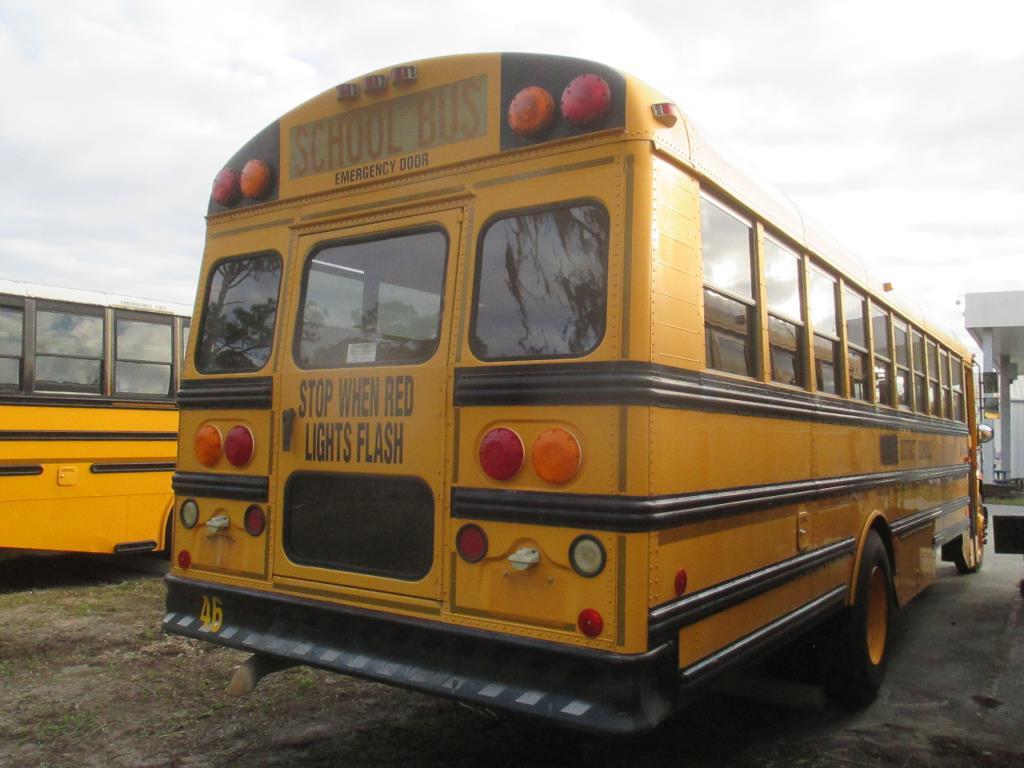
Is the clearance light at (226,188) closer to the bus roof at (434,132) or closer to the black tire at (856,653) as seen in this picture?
the bus roof at (434,132)

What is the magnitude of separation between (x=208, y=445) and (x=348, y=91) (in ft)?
5.28

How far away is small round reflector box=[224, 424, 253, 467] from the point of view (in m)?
3.84

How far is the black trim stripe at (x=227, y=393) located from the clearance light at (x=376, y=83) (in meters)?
1.25

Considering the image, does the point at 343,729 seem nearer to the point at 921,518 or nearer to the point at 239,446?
the point at 239,446

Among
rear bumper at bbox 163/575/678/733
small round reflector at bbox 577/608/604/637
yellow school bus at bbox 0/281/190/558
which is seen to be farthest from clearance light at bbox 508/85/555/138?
yellow school bus at bbox 0/281/190/558

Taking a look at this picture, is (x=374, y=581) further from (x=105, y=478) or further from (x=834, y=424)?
(x=105, y=478)

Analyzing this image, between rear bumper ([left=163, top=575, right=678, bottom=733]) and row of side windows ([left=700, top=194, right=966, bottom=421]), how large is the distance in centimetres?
115

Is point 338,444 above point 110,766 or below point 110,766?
above

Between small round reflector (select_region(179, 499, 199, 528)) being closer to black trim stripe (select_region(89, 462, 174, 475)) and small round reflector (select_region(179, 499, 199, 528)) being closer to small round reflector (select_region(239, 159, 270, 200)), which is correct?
small round reflector (select_region(239, 159, 270, 200))

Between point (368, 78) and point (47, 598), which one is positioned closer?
point (368, 78)

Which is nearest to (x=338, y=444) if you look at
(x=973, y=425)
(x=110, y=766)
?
(x=110, y=766)

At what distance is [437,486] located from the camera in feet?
10.8

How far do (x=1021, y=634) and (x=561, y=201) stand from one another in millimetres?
5423

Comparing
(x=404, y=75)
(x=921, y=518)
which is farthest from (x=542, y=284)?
(x=921, y=518)
